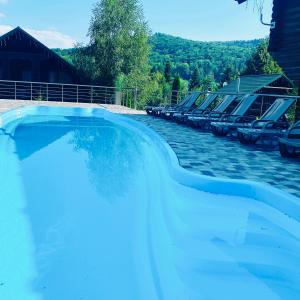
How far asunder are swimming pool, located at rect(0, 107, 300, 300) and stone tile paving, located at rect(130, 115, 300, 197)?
34 centimetres

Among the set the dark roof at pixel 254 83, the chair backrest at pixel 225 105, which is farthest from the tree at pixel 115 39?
the chair backrest at pixel 225 105

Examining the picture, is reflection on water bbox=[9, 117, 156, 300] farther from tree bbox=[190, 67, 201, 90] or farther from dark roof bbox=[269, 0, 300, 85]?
tree bbox=[190, 67, 201, 90]

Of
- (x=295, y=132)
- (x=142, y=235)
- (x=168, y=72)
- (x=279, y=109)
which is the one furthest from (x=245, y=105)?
(x=168, y=72)

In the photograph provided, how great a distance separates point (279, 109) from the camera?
7.98 m

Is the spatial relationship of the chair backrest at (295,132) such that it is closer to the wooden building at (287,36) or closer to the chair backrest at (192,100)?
the wooden building at (287,36)

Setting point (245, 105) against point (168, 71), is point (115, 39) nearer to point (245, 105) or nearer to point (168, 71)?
point (245, 105)

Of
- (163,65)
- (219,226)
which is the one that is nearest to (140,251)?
(219,226)

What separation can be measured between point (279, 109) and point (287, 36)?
122 inches

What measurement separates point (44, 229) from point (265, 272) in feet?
7.35

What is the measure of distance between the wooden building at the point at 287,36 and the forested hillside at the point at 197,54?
40414 millimetres

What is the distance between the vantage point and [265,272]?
305 centimetres

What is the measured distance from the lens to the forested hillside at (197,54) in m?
50.8

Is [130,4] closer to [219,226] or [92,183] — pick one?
[92,183]

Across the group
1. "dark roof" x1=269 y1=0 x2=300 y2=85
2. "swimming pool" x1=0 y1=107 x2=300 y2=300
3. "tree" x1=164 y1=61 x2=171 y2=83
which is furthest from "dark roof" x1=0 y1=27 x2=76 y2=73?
"tree" x1=164 y1=61 x2=171 y2=83
